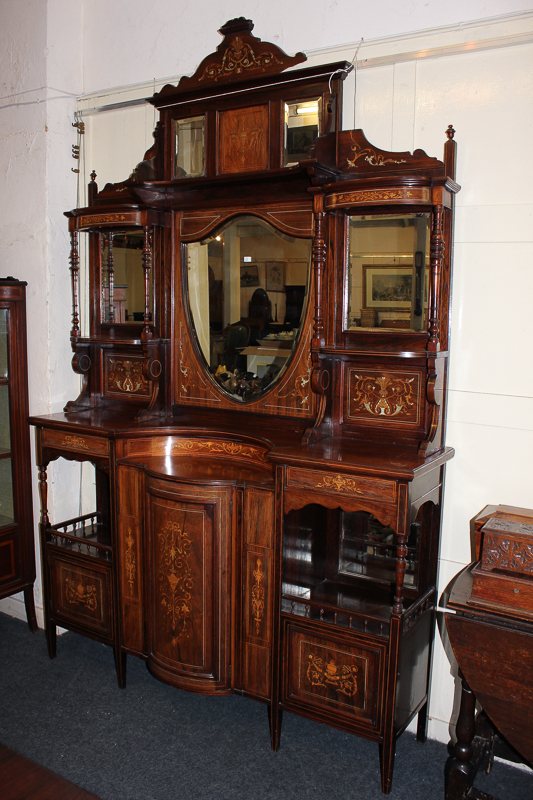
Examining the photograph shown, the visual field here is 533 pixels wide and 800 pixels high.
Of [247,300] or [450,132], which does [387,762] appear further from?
[450,132]

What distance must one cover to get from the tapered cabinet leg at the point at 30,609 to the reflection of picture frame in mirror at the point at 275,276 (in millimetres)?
2225

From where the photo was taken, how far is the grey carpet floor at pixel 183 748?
2.51 metres

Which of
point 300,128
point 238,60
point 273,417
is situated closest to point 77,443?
point 273,417

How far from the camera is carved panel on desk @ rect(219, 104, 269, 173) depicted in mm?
2906

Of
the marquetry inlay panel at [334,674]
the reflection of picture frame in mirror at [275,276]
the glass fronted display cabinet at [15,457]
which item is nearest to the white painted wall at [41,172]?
the glass fronted display cabinet at [15,457]

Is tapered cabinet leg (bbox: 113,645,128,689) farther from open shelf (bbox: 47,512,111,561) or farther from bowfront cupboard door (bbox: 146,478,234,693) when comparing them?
open shelf (bbox: 47,512,111,561)

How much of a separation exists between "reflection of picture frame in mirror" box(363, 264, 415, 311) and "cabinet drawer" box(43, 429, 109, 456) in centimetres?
137

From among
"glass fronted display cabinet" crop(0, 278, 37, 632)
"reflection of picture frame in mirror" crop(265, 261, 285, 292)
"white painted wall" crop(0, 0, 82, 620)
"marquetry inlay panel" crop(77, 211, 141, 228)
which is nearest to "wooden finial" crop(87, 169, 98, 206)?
"white painted wall" crop(0, 0, 82, 620)

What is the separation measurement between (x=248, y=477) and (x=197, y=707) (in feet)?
3.78

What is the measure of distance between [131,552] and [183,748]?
0.85 m

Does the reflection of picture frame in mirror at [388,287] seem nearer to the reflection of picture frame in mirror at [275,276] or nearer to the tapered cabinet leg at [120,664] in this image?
the reflection of picture frame in mirror at [275,276]

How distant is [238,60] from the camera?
2.94 metres

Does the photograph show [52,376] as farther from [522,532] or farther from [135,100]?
[522,532]

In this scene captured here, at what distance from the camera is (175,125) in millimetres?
3152
